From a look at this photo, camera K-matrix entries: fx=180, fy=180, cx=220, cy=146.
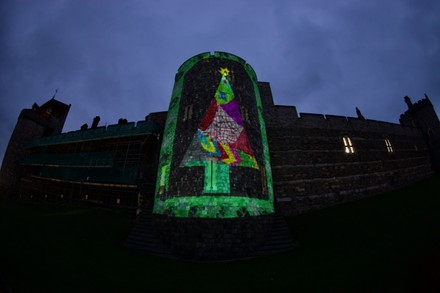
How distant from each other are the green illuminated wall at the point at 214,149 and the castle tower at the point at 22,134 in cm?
2370

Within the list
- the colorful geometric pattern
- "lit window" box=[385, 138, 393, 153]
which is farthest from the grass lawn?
"lit window" box=[385, 138, 393, 153]

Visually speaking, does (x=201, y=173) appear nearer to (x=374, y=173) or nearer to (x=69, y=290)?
(x=69, y=290)

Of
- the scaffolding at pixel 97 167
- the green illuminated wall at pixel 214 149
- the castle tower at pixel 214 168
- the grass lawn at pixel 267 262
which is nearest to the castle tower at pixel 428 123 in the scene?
the grass lawn at pixel 267 262

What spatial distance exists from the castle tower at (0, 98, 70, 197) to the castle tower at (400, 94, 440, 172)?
4901 centimetres

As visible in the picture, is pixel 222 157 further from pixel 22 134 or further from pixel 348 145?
pixel 22 134

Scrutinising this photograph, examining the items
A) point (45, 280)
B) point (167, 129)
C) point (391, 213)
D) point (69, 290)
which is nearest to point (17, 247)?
point (45, 280)

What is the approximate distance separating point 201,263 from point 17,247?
7153mm

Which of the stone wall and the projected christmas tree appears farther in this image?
the stone wall

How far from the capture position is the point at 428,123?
2202cm

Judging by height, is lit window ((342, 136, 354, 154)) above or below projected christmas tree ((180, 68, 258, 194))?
above

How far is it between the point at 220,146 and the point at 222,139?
17.1 inches

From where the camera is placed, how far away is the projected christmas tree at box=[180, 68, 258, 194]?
29.4 feet

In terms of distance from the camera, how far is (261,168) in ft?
34.4

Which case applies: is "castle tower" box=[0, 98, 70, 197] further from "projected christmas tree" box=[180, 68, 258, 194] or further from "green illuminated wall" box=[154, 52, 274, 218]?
"projected christmas tree" box=[180, 68, 258, 194]
